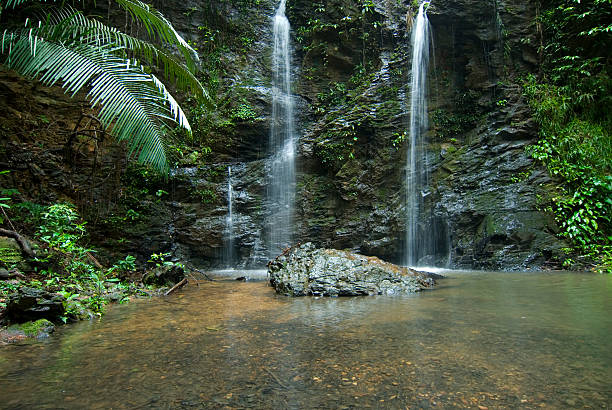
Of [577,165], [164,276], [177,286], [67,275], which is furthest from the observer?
[577,165]

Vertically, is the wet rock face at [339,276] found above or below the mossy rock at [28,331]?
above

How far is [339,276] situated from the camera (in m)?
4.98

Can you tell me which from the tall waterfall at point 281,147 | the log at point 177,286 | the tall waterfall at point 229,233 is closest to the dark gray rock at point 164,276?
the log at point 177,286

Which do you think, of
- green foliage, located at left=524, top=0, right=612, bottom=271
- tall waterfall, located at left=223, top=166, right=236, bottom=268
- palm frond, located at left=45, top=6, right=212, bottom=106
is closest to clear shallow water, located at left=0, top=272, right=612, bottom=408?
palm frond, located at left=45, top=6, right=212, bottom=106

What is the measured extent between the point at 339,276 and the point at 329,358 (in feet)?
9.44

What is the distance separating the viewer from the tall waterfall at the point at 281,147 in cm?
1023

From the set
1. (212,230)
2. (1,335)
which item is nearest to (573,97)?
(212,230)

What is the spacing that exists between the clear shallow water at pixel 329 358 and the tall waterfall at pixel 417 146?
213 inches

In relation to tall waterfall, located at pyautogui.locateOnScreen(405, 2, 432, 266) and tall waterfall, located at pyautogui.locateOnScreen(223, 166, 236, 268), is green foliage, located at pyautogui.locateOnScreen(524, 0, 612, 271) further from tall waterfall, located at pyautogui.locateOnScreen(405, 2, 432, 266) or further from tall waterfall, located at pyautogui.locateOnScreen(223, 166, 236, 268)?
tall waterfall, located at pyautogui.locateOnScreen(223, 166, 236, 268)

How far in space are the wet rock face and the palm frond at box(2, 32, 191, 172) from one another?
2447 millimetres

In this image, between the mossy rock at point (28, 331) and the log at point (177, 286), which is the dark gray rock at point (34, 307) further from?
the log at point (177, 286)

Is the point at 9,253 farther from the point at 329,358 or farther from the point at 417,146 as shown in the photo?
the point at 417,146

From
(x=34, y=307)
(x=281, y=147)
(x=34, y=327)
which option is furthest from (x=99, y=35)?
(x=281, y=147)

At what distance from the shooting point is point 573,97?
896cm
